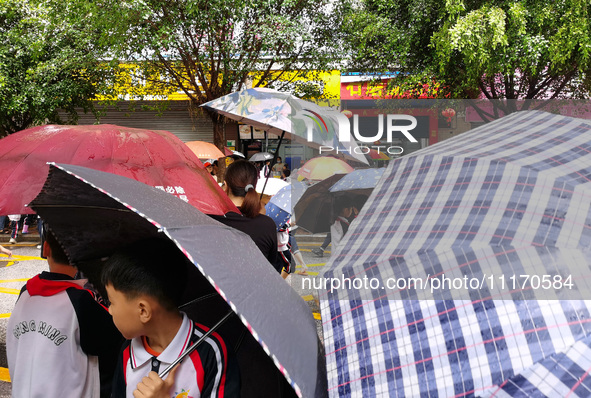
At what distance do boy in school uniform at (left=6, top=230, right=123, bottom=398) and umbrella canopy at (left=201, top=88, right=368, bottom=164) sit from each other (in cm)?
239

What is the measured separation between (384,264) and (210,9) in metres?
9.07

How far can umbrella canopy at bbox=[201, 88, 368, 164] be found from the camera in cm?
421

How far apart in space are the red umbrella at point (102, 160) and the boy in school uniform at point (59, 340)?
484mm

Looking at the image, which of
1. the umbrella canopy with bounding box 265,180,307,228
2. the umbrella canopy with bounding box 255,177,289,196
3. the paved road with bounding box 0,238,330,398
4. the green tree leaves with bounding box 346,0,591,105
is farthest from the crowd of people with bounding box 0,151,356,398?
the green tree leaves with bounding box 346,0,591,105

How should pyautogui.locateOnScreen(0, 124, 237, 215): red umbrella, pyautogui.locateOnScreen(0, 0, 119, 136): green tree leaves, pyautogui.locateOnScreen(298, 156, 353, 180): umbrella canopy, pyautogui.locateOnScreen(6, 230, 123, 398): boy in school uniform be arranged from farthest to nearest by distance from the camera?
pyautogui.locateOnScreen(0, 0, 119, 136): green tree leaves
pyautogui.locateOnScreen(298, 156, 353, 180): umbrella canopy
pyautogui.locateOnScreen(0, 124, 237, 215): red umbrella
pyautogui.locateOnScreen(6, 230, 123, 398): boy in school uniform

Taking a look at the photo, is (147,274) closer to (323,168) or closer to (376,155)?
(376,155)

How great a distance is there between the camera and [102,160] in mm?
2500

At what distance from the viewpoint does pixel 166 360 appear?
1480mm

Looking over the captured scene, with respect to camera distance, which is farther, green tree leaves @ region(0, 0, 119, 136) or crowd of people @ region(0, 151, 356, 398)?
green tree leaves @ region(0, 0, 119, 136)

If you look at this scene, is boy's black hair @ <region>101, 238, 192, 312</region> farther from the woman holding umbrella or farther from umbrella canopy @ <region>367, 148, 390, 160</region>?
umbrella canopy @ <region>367, 148, 390, 160</region>

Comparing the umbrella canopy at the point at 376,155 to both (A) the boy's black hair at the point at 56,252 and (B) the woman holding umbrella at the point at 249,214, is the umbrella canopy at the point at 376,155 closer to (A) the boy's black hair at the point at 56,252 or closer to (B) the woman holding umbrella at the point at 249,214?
(B) the woman holding umbrella at the point at 249,214

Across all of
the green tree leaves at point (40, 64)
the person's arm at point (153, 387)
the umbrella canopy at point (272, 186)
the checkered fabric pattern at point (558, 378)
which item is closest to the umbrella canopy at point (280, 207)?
the umbrella canopy at point (272, 186)

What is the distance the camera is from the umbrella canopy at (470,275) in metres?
1.05

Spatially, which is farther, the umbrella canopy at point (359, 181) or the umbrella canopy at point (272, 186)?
the umbrella canopy at point (359, 181)
